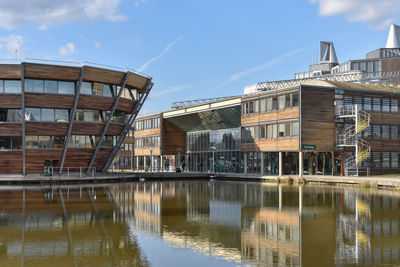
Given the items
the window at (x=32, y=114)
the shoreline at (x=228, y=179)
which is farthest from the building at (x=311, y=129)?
the window at (x=32, y=114)

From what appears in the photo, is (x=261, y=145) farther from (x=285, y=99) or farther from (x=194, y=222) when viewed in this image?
(x=194, y=222)

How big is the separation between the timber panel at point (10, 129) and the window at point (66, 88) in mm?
5103

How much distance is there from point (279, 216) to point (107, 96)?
1241 inches

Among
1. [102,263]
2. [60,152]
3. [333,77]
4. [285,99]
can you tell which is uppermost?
[333,77]

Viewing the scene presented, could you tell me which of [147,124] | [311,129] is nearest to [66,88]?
[311,129]

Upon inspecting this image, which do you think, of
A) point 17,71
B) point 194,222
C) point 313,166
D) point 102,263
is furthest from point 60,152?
point 102,263

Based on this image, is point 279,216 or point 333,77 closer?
point 279,216

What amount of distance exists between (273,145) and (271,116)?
3137 mm

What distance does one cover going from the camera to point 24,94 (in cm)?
4419

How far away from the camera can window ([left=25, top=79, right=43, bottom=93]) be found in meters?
44.4

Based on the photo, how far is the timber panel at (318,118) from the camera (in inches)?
1809

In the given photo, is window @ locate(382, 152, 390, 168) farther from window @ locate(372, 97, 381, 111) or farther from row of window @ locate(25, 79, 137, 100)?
row of window @ locate(25, 79, 137, 100)

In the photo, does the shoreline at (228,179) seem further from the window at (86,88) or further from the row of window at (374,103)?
the row of window at (374,103)

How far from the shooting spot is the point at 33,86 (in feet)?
146
